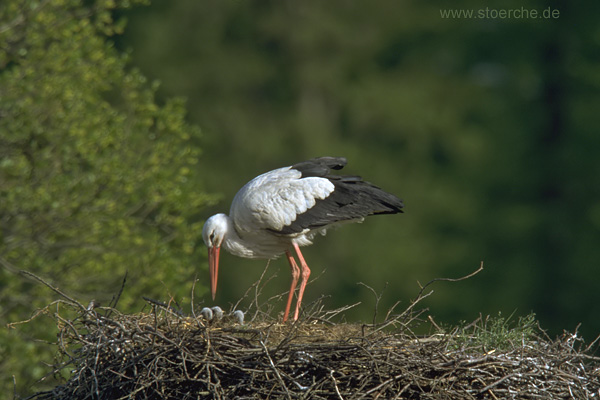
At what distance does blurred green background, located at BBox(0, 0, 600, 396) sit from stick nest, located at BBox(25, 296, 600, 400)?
15.5 feet

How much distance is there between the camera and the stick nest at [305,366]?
462cm

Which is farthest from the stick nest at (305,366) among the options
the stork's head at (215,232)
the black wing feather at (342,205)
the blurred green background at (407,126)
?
the blurred green background at (407,126)

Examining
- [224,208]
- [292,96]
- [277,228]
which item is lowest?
[224,208]

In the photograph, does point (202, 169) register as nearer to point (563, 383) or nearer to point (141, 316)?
point (141, 316)

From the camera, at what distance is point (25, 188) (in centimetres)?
870

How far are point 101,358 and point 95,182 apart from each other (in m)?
4.21

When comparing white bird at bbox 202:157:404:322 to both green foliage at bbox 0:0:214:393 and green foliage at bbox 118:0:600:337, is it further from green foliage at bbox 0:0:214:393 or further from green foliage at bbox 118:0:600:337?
green foliage at bbox 118:0:600:337

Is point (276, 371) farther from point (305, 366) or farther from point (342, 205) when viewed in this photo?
point (342, 205)

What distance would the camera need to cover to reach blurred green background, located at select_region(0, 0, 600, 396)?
12797 millimetres

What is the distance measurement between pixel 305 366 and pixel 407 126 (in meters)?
9.77

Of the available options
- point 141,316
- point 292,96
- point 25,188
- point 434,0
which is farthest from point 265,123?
point 141,316

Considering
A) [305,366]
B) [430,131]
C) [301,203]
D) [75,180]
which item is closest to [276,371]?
[305,366]

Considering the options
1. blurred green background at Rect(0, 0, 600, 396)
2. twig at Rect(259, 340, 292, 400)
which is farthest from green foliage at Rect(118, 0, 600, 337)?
twig at Rect(259, 340, 292, 400)

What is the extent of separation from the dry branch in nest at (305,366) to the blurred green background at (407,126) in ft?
15.5
